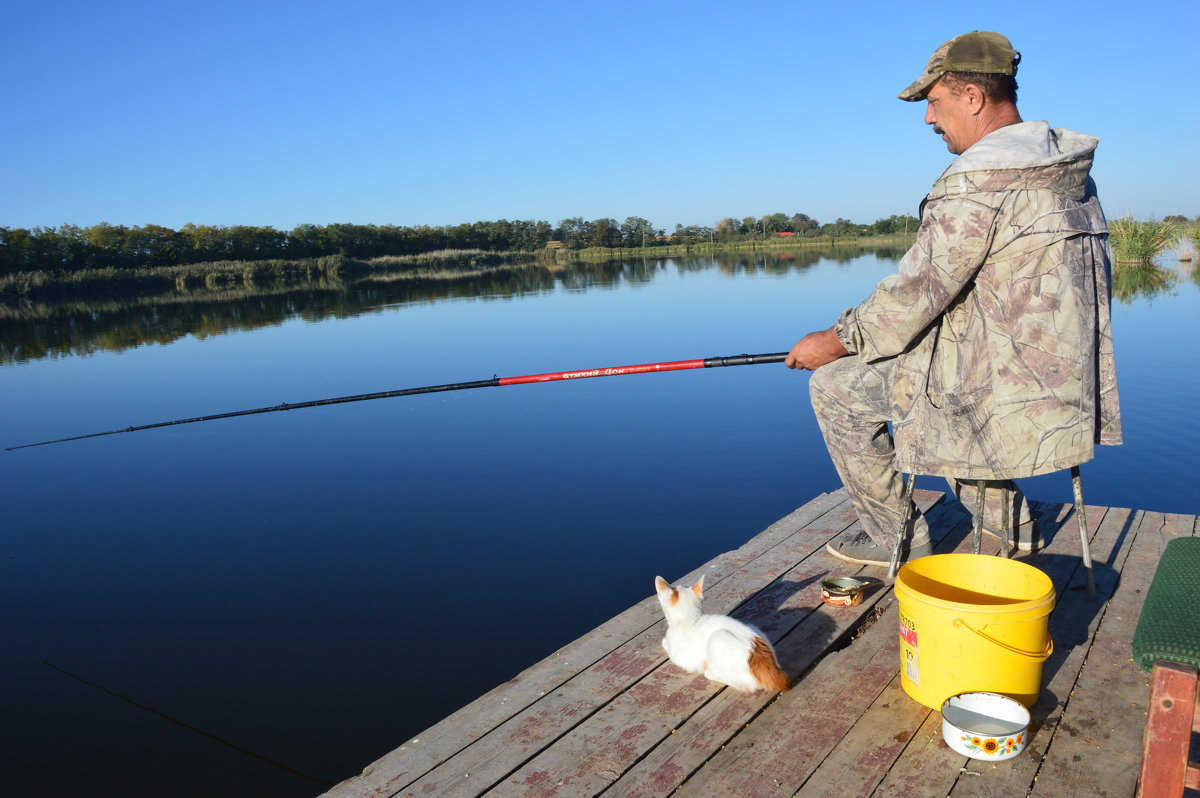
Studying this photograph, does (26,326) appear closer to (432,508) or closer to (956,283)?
(432,508)

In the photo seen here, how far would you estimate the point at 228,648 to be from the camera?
482cm

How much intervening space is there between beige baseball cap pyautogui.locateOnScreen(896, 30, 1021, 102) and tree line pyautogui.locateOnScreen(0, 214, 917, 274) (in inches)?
2170

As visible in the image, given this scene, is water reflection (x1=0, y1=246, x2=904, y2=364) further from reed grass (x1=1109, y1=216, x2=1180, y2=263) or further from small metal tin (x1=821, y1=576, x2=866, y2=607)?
small metal tin (x1=821, y1=576, x2=866, y2=607)

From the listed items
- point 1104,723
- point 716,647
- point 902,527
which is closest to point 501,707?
point 716,647

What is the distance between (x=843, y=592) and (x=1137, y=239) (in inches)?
1050

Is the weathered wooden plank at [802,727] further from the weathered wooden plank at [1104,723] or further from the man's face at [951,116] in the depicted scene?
the man's face at [951,116]

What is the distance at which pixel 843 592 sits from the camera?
10.5 feet

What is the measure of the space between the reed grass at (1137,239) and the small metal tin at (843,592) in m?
25.9

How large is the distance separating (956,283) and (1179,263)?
100.0 ft

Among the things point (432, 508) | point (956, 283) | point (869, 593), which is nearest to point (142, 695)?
point (432, 508)

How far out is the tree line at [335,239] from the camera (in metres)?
49.2

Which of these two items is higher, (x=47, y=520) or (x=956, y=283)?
(x=956, y=283)

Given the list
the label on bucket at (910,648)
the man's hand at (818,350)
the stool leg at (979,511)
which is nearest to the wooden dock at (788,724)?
the label on bucket at (910,648)

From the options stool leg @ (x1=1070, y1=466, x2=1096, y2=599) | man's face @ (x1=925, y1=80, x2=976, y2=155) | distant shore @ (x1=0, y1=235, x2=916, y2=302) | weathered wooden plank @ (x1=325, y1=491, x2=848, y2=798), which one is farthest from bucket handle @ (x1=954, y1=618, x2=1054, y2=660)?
distant shore @ (x1=0, y1=235, x2=916, y2=302)
